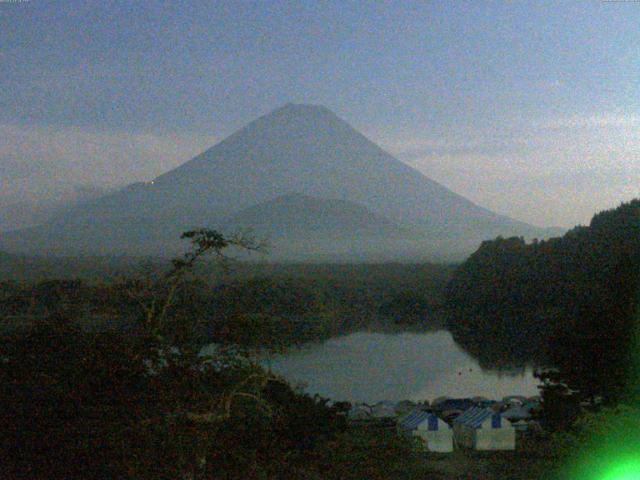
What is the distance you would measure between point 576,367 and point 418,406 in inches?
110

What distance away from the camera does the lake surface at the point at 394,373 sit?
11.1 metres

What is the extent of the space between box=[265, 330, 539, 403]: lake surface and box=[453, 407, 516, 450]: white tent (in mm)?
2886

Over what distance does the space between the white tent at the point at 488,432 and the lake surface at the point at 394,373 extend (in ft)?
9.47

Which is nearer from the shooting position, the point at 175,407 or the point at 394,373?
the point at 175,407

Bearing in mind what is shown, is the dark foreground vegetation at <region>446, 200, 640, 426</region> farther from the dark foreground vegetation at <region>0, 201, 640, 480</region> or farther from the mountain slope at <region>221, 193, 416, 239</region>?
the mountain slope at <region>221, 193, 416, 239</region>

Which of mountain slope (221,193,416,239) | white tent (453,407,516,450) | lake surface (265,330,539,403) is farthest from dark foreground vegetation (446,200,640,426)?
mountain slope (221,193,416,239)

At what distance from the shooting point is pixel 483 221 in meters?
46.8

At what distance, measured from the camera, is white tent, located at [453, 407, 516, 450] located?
641 centimetres

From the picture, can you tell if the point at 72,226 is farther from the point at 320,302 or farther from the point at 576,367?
the point at 576,367

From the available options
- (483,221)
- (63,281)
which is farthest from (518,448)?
(483,221)

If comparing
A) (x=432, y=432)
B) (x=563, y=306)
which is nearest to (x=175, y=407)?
(x=432, y=432)

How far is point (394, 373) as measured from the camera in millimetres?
12961

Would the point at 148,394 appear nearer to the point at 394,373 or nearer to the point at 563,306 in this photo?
the point at 394,373

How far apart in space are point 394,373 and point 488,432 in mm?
6495
